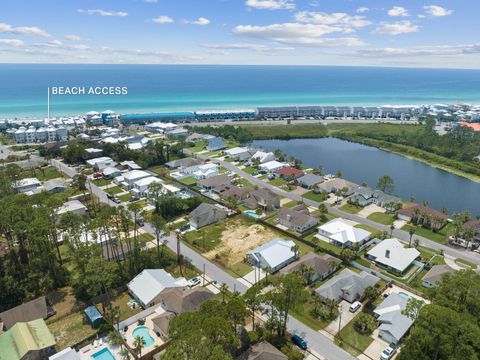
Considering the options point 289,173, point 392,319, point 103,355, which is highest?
point 289,173

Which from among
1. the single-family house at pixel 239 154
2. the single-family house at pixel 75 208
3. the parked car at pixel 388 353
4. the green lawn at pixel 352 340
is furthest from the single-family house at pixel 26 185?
the parked car at pixel 388 353

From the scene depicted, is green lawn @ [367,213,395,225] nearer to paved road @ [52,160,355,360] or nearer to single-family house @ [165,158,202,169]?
paved road @ [52,160,355,360]

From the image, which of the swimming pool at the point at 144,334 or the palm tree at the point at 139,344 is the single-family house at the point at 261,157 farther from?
the palm tree at the point at 139,344

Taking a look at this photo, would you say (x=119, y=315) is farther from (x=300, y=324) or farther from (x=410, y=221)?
(x=410, y=221)

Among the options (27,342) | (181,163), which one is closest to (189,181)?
(181,163)

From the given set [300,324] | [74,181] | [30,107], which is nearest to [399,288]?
[300,324]

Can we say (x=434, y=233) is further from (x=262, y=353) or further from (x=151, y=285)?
(x=151, y=285)
